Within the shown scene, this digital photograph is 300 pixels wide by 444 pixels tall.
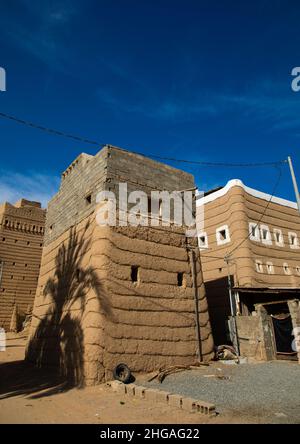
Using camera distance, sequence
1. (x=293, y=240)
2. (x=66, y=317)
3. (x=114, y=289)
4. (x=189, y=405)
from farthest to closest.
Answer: (x=293, y=240) → (x=66, y=317) → (x=114, y=289) → (x=189, y=405)

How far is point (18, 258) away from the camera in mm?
33281

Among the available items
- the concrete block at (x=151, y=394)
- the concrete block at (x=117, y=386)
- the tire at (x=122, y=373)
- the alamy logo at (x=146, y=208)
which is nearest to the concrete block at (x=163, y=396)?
the concrete block at (x=151, y=394)

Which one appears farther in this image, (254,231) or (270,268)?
(254,231)

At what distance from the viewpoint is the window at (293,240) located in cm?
2531

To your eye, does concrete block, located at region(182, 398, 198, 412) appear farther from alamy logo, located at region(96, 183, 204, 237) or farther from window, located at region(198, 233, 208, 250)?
window, located at region(198, 233, 208, 250)

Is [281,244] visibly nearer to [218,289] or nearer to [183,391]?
[218,289]

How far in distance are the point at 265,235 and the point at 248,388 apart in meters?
15.2

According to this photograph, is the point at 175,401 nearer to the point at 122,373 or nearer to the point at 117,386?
the point at 117,386

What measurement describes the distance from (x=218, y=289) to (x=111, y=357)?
1274 centimetres

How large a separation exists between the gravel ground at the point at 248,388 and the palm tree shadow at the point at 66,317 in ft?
8.33

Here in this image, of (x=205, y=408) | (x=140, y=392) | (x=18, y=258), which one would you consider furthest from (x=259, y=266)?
(x=18, y=258)

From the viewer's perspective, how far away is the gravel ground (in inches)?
290

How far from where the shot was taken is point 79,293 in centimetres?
1259

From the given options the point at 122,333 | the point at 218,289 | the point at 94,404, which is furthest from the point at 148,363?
the point at 218,289
